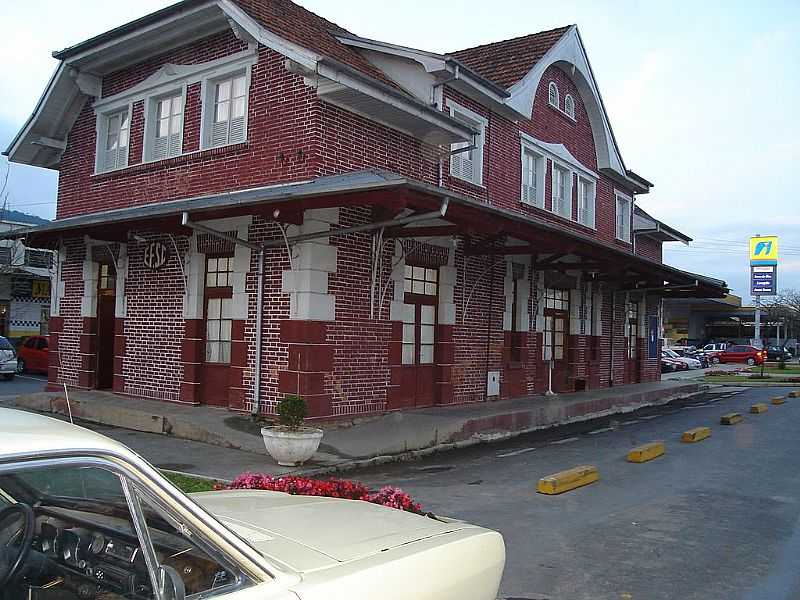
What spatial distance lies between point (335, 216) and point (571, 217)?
420 inches

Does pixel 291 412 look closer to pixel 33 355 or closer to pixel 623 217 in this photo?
pixel 623 217

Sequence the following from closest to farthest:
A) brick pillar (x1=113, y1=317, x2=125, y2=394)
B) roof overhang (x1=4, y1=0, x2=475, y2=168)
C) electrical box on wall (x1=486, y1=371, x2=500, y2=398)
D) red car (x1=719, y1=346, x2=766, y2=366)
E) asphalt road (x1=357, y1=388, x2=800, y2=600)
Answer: asphalt road (x1=357, y1=388, x2=800, y2=600) < roof overhang (x1=4, y1=0, x2=475, y2=168) < brick pillar (x1=113, y1=317, x2=125, y2=394) < electrical box on wall (x1=486, y1=371, x2=500, y2=398) < red car (x1=719, y1=346, x2=766, y2=366)

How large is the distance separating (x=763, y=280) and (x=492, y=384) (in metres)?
35.6

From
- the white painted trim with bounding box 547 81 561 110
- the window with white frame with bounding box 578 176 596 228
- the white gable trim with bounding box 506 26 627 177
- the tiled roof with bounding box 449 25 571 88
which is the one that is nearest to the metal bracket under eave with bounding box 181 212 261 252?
the white gable trim with bounding box 506 26 627 177

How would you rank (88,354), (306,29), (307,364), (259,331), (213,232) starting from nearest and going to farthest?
(213,232)
(307,364)
(259,331)
(306,29)
(88,354)

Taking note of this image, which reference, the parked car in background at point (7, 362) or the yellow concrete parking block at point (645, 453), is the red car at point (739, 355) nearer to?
the yellow concrete parking block at point (645, 453)

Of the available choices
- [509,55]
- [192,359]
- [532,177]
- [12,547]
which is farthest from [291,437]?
[509,55]

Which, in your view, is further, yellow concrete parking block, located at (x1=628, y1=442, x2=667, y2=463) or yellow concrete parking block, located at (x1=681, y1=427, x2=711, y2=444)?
yellow concrete parking block, located at (x1=681, y1=427, x2=711, y2=444)

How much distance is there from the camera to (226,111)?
13.4m

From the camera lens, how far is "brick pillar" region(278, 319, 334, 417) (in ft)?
37.4

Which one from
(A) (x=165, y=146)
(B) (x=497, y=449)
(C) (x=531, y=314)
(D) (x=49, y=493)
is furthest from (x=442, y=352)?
(D) (x=49, y=493)

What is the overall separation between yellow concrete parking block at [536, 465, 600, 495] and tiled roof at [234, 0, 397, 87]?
778 cm

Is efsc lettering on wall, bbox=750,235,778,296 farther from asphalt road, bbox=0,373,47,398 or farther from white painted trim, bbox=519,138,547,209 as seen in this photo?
asphalt road, bbox=0,373,47,398

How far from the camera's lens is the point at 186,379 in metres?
13.3
